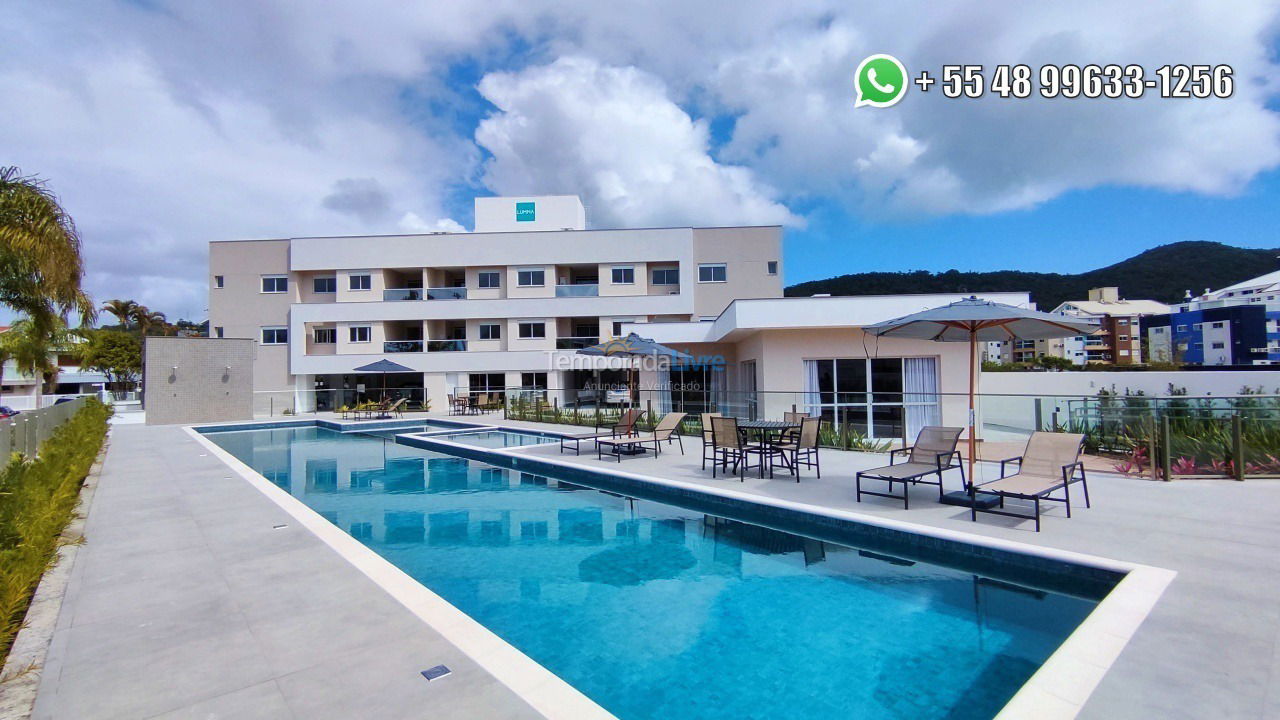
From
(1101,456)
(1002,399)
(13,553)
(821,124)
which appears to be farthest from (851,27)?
(13,553)

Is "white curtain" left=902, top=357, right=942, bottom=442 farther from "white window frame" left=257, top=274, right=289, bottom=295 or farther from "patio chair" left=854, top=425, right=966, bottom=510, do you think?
"white window frame" left=257, top=274, right=289, bottom=295

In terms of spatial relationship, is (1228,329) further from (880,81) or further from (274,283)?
(274,283)

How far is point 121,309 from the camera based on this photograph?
5078 cm

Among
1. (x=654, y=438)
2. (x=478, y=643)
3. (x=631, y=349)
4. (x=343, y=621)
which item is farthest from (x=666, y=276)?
(x=478, y=643)

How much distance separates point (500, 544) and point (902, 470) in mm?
4857

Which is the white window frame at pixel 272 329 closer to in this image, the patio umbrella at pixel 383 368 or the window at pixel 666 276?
the patio umbrella at pixel 383 368

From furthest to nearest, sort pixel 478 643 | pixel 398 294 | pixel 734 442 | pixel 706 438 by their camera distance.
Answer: pixel 398 294 < pixel 706 438 < pixel 734 442 < pixel 478 643

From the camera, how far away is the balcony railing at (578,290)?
3189cm

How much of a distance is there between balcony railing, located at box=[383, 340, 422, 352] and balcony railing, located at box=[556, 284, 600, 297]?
8.07 m

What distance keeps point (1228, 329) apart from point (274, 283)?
3897 inches

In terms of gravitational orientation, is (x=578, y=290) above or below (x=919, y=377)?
above

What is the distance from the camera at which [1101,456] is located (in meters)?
9.20

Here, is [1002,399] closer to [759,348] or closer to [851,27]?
[759,348]

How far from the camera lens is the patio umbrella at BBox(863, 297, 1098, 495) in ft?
20.5
